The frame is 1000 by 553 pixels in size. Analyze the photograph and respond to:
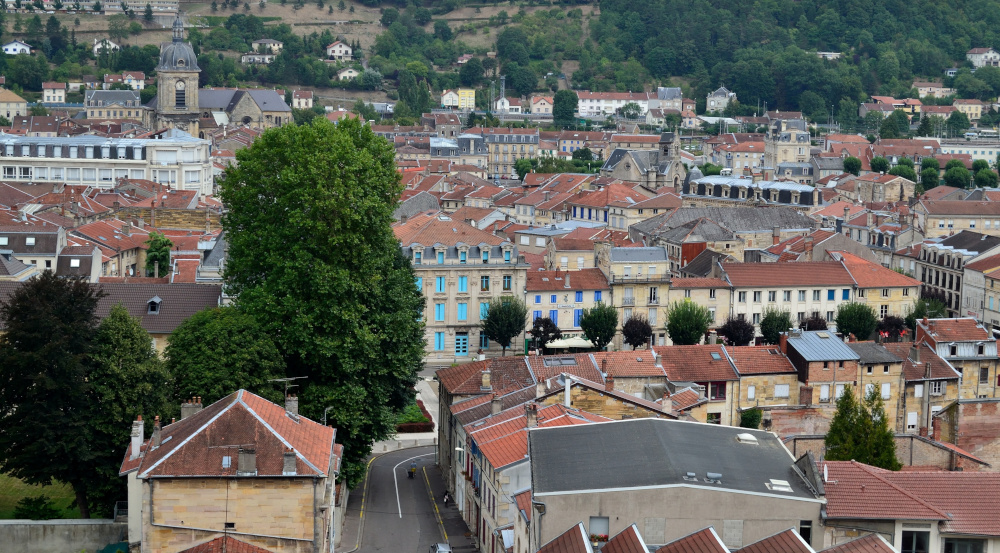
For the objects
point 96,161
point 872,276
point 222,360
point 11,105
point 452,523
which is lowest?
point 452,523

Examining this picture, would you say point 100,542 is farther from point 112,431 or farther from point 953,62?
point 953,62

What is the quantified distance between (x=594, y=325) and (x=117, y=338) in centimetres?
2640

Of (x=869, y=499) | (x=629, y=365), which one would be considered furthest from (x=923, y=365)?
(x=869, y=499)

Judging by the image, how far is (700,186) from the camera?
9950 centimetres

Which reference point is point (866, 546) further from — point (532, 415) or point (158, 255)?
point (158, 255)

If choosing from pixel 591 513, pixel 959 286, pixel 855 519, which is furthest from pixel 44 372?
pixel 959 286

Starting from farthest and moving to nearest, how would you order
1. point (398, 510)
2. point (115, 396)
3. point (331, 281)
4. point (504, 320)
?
point (504, 320)
point (331, 281)
point (398, 510)
point (115, 396)

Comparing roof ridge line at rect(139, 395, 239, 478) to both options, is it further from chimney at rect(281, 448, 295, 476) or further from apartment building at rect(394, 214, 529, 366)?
apartment building at rect(394, 214, 529, 366)

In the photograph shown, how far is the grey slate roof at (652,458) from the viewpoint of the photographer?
24.4 m

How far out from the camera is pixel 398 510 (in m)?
35.7

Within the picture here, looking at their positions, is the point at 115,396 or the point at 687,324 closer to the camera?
the point at 115,396

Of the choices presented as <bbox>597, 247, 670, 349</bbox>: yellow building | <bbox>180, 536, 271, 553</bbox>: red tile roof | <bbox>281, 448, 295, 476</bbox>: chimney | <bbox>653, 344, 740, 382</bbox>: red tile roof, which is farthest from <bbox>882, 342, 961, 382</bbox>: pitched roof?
<bbox>180, 536, 271, 553</bbox>: red tile roof

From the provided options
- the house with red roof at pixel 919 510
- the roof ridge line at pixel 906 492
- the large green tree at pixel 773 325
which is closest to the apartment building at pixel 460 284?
the large green tree at pixel 773 325

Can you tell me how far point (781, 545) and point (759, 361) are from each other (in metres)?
19.8
